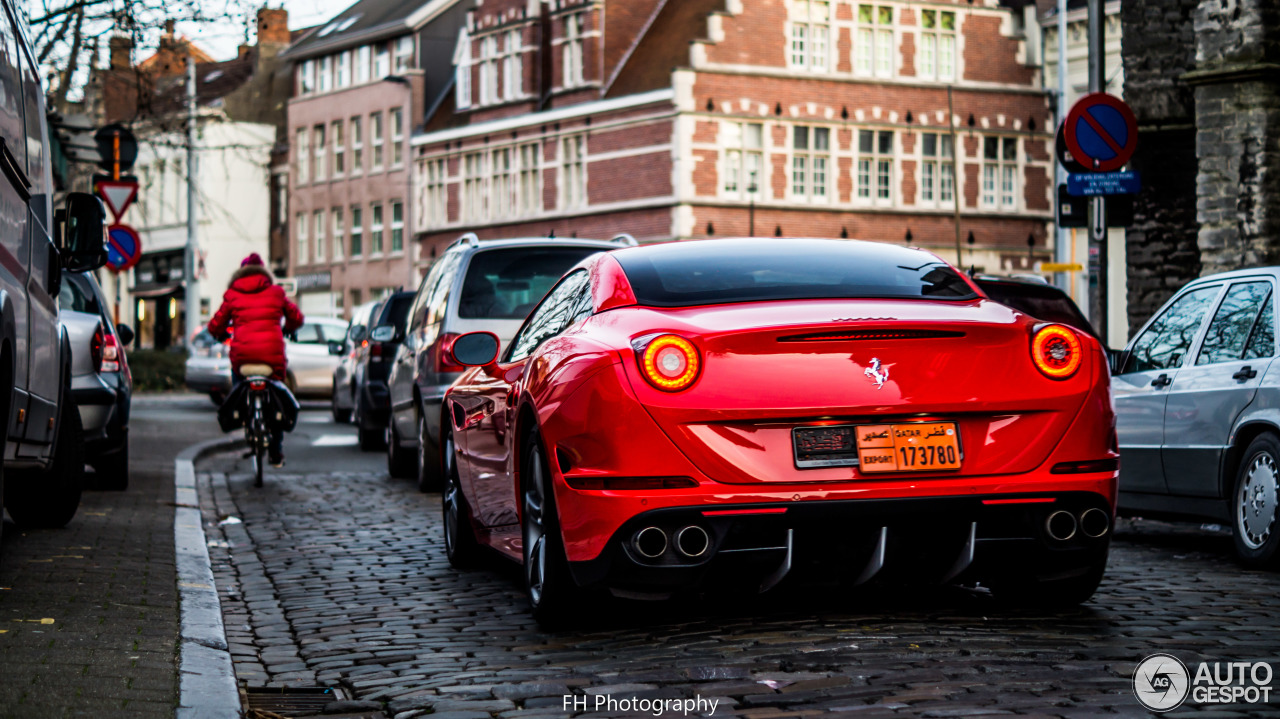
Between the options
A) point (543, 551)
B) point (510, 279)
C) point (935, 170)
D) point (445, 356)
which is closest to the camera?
point (543, 551)

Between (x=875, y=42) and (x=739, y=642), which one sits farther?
(x=875, y=42)

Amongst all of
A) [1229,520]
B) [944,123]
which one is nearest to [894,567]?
[1229,520]

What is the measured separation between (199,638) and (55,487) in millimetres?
4176

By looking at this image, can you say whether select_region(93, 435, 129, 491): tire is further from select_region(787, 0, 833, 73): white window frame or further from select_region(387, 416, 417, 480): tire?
select_region(787, 0, 833, 73): white window frame

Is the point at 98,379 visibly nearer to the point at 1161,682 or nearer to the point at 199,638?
the point at 199,638

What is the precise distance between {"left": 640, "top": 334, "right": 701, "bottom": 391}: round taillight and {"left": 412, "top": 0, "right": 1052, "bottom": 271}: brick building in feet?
149

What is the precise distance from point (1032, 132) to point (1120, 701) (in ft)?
176

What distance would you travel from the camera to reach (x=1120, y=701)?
5.19m

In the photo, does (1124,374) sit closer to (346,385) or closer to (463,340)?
(463,340)

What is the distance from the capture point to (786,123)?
54.0 m

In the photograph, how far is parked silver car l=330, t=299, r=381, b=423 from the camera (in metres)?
22.5

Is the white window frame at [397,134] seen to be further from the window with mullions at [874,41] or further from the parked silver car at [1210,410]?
the parked silver car at [1210,410]

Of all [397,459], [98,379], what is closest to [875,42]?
[397,459]

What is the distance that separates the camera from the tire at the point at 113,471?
14.0 metres
